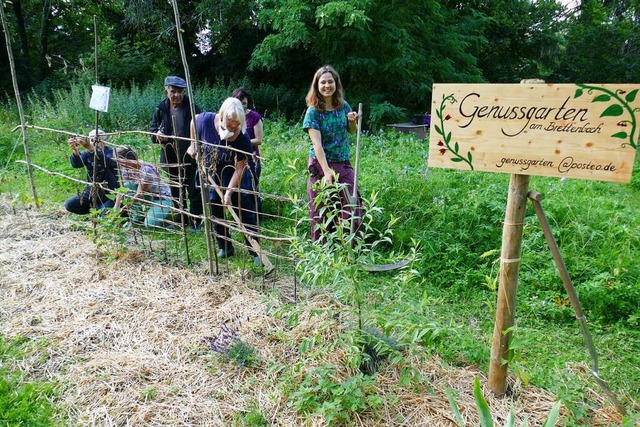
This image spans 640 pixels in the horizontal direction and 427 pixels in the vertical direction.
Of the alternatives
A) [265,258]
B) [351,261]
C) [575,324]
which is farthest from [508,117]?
[265,258]

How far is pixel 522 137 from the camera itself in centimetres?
194

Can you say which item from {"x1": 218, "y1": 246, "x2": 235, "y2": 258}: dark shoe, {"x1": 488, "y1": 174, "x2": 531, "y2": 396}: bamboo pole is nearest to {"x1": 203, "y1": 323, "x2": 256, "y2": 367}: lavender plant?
{"x1": 218, "y1": 246, "x2": 235, "y2": 258}: dark shoe

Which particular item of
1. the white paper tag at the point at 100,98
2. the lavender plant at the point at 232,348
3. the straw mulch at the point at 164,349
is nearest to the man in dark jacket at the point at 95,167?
the white paper tag at the point at 100,98

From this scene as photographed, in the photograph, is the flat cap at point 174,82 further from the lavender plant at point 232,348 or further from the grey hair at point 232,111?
the lavender plant at point 232,348

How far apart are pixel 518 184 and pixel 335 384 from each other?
1.31 m

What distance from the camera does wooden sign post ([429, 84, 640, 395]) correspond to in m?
1.75

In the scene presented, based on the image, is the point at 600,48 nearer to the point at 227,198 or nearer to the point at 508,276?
the point at 227,198

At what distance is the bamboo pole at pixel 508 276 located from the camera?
2066 mm

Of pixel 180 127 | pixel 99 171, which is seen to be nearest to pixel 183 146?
pixel 180 127

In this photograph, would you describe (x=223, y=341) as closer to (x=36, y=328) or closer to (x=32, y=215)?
(x=36, y=328)

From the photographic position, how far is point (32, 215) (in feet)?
16.8

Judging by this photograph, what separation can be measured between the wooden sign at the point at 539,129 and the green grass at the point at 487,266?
0.49 m

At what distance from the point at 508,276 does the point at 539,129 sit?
70 centimetres

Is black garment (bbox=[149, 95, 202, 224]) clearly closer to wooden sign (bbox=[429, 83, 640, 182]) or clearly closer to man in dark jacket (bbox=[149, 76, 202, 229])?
man in dark jacket (bbox=[149, 76, 202, 229])
